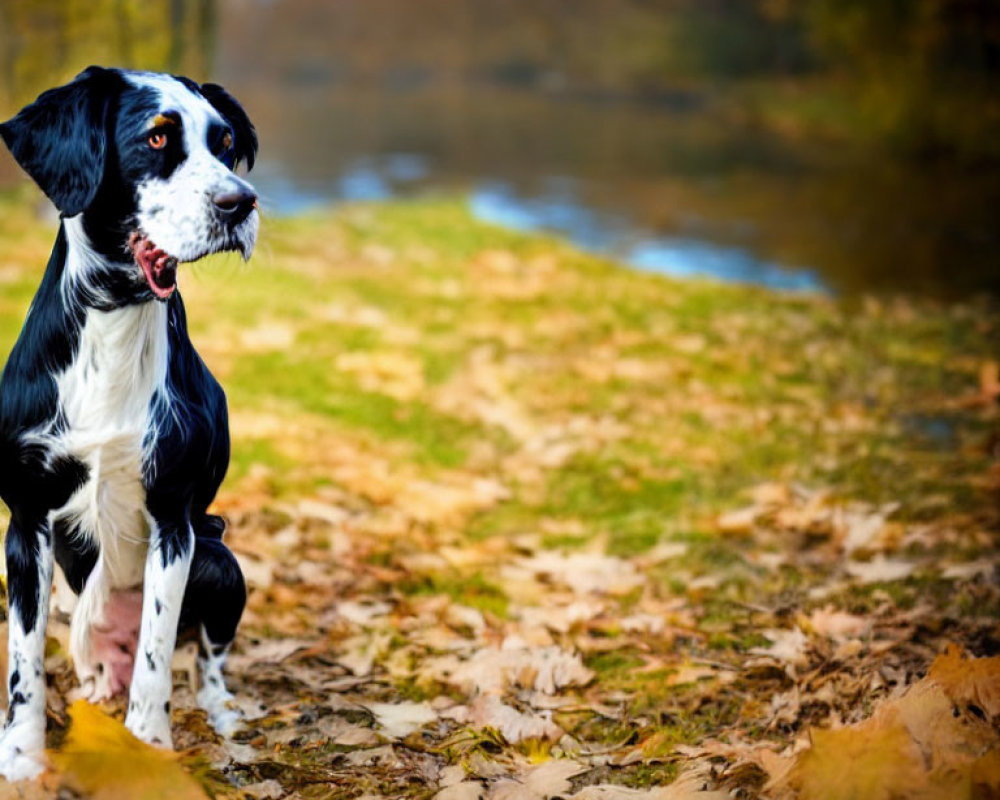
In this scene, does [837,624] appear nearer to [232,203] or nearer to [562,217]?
[232,203]

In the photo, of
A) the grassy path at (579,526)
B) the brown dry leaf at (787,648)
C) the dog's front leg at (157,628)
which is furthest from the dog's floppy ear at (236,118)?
the brown dry leaf at (787,648)

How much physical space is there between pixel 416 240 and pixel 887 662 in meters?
8.12

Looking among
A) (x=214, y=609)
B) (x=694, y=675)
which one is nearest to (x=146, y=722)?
(x=214, y=609)

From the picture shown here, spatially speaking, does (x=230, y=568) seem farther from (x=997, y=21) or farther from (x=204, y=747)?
(x=997, y=21)

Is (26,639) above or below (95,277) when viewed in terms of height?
below

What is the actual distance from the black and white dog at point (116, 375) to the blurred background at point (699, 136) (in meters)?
0.52

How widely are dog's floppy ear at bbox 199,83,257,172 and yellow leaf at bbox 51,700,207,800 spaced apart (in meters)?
1.17

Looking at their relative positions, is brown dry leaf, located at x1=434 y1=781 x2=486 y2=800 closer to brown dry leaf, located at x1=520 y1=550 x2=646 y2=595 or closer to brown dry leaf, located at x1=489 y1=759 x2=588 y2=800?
brown dry leaf, located at x1=489 y1=759 x2=588 y2=800

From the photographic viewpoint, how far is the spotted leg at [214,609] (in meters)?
2.58

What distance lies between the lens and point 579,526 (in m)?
4.83

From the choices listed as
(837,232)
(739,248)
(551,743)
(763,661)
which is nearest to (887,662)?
(763,661)

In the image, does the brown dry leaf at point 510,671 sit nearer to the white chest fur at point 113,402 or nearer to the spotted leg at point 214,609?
the spotted leg at point 214,609

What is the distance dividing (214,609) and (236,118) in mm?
1127

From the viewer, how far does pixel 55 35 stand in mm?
9039
